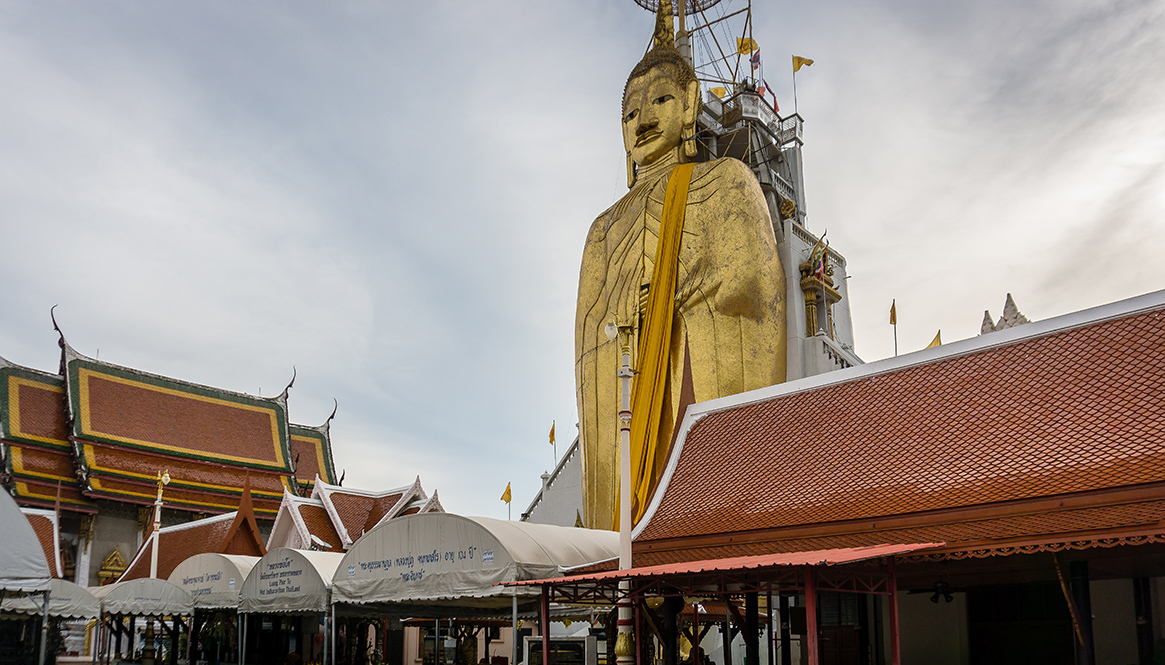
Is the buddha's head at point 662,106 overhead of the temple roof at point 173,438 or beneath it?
overhead

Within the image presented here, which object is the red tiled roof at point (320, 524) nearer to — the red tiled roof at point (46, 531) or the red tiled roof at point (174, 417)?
the red tiled roof at point (46, 531)

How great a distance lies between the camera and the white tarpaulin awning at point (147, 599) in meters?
19.3

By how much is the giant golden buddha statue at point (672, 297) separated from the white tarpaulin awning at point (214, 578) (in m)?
7.15

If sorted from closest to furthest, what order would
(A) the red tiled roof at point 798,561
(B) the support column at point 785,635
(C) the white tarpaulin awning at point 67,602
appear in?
(A) the red tiled roof at point 798,561, (B) the support column at point 785,635, (C) the white tarpaulin awning at point 67,602

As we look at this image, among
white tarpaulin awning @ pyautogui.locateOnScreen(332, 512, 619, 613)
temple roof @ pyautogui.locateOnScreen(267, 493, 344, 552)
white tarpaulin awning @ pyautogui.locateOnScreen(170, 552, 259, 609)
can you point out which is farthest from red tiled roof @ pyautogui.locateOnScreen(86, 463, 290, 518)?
white tarpaulin awning @ pyautogui.locateOnScreen(332, 512, 619, 613)

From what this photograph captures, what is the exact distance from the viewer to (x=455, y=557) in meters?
13.2

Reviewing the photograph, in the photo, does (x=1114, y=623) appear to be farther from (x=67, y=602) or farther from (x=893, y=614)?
(x=67, y=602)

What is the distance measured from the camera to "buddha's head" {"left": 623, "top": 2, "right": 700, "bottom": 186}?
22891mm

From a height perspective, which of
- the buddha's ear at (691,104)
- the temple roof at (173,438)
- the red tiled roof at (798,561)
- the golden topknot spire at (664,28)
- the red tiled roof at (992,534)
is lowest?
the red tiled roof at (798,561)

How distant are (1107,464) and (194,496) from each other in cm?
3211

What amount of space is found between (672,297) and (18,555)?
12631mm

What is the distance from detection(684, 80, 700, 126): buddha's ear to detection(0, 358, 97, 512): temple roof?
928 inches

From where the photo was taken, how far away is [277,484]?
38.3 m

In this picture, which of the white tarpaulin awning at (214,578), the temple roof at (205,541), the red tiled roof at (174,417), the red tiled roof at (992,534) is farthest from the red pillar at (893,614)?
the red tiled roof at (174,417)
